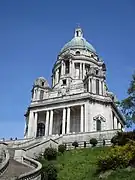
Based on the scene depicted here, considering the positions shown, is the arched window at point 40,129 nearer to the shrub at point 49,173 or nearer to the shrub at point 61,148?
the shrub at point 61,148

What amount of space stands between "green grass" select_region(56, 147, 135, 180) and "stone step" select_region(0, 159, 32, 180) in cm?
320

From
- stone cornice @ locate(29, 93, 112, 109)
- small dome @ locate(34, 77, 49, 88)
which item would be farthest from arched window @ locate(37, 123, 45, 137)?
small dome @ locate(34, 77, 49, 88)

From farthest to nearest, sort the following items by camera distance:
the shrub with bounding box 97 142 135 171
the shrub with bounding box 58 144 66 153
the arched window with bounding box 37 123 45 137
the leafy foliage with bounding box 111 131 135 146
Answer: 1. the arched window with bounding box 37 123 45 137
2. the shrub with bounding box 58 144 66 153
3. the leafy foliage with bounding box 111 131 135 146
4. the shrub with bounding box 97 142 135 171

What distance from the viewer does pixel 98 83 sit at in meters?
60.5

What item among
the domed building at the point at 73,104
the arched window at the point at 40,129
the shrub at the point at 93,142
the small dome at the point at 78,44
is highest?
the small dome at the point at 78,44

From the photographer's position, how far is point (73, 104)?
186ft

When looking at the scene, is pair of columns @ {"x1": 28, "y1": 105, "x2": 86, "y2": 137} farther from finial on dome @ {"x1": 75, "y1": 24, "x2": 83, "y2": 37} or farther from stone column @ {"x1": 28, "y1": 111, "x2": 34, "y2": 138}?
finial on dome @ {"x1": 75, "y1": 24, "x2": 83, "y2": 37}

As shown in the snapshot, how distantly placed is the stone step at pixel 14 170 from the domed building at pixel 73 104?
22.7m

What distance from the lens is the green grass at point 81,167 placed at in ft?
76.6

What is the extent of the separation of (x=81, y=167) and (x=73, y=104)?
92.7 feet

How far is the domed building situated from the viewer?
182 ft

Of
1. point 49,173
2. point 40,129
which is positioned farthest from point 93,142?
point 40,129

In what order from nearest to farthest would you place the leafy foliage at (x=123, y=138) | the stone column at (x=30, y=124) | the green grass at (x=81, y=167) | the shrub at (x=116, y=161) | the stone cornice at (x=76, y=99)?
the green grass at (x=81, y=167) → the shrub at (x=116, y=161) → the leafy foliage at (x=123, y=138) → the stone cornice at (x=76, y=99) → the stone column at (x=30, y=124)

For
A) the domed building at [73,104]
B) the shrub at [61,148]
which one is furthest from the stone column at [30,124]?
the shrub at [61,148]
